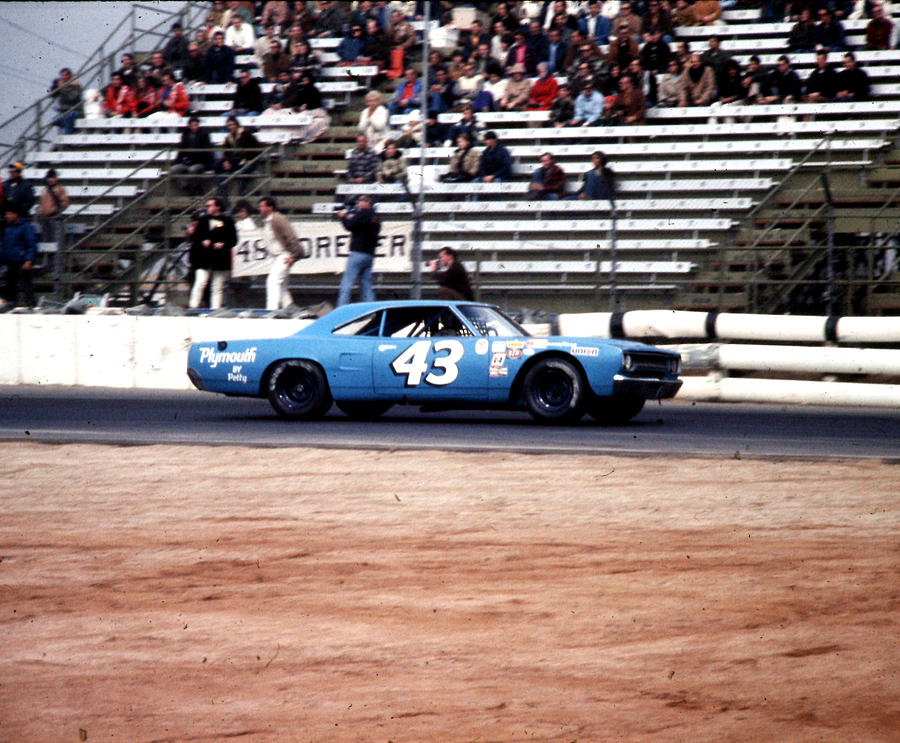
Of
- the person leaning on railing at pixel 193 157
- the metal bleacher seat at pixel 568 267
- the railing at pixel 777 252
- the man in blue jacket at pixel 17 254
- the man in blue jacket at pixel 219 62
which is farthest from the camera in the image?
the man in blue jacket at pixel 219 62

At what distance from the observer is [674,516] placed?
6824 millimetres

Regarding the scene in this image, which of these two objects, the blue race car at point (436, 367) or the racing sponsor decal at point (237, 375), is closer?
the blue race car at point (436, 367)

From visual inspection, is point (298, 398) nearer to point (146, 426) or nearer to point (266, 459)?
point (146, 426)

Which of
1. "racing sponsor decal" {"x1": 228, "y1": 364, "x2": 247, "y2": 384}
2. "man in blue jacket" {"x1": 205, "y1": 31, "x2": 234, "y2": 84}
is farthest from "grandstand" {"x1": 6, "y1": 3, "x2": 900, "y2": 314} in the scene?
"racing sponsor decal" {"x1": 228, "y1": 364, "x2": 247, "y2": 384}

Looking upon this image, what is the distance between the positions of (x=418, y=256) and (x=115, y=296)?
4162 millimetres

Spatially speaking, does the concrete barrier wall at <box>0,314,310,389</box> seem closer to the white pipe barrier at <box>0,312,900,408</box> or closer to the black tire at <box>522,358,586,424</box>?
the white pipe barrier at <box>0,312,900,408</box>

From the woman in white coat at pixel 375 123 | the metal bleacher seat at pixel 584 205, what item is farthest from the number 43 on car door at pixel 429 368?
the woman in white coat at pixel 375 123

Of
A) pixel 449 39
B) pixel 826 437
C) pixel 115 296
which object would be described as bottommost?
pixel 826 437

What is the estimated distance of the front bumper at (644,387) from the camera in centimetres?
1111

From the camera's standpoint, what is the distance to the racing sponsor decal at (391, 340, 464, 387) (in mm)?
11484

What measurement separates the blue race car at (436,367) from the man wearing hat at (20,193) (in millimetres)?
8099

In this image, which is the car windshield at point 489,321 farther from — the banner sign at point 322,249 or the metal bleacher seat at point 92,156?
the metal bleacher seat at point 92,156

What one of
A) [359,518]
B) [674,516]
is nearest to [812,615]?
[674,516]

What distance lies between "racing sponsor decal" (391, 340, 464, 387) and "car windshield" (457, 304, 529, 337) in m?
0.29
